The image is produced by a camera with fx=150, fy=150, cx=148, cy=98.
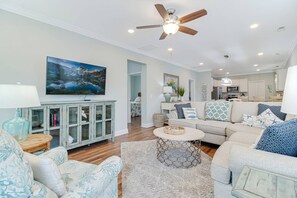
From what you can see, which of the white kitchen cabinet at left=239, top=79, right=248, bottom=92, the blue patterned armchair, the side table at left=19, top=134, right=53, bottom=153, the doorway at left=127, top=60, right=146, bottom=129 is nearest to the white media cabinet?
the side table at left=19, top=134, right=53, bottom=153

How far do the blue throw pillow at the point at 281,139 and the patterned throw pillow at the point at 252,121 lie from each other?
1.95 metres

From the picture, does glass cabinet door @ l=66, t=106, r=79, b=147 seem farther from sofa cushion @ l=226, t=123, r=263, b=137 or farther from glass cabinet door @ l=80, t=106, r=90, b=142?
sofa cushion @ l=226, t=123, r=263, b=137

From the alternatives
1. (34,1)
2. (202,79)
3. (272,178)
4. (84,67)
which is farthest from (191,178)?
(202,79)

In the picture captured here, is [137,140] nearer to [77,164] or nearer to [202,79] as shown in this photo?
[77,164]

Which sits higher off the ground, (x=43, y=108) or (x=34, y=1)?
(x=34, y=1)

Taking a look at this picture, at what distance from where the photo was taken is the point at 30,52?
2682 millimetres

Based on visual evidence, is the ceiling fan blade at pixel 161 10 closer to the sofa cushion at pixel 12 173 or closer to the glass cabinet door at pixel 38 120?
the sofa cushion at pixel 12 173

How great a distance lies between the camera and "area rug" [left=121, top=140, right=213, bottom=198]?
5.69ft

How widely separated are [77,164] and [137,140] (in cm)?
239

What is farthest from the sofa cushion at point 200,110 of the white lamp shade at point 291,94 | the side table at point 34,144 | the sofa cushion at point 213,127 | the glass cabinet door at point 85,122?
the side table at point 34,144

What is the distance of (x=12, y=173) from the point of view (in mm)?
622

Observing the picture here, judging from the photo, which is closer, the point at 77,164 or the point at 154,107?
the point at 77,164

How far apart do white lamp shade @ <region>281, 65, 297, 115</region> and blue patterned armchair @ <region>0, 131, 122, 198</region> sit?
4.50 ft

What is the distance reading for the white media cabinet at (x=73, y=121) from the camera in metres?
2.53
